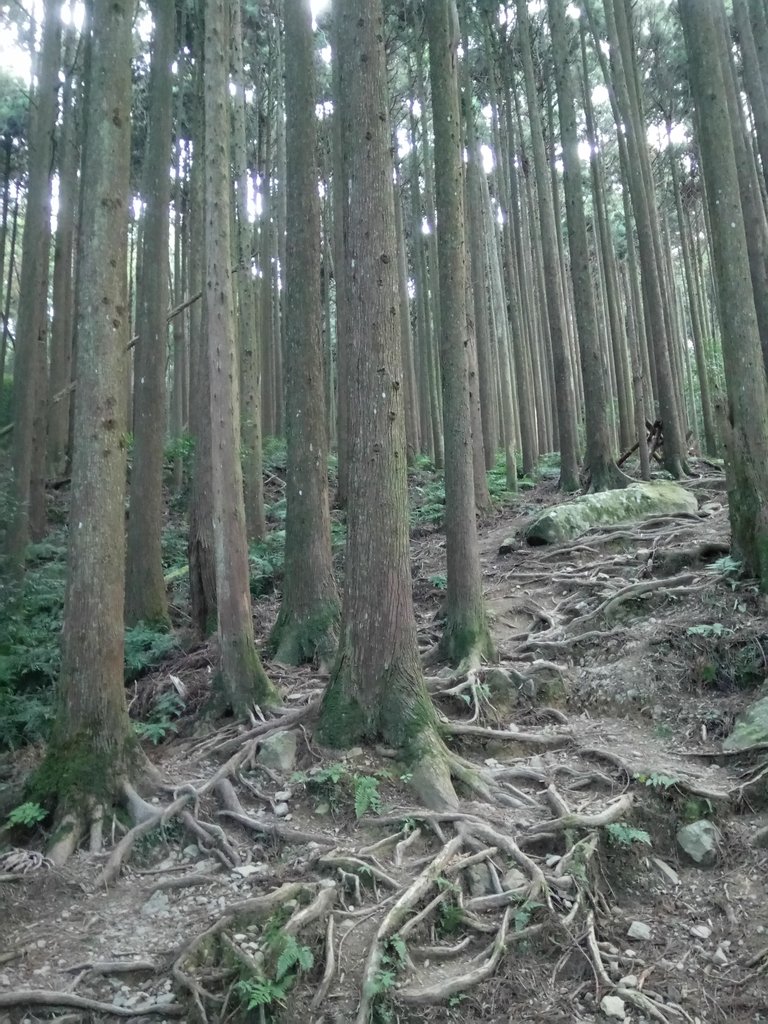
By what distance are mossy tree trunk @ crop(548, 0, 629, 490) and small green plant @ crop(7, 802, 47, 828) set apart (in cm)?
1030

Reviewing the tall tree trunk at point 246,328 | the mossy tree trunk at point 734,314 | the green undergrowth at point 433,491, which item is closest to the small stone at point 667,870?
the mossy tree trunk at point 734,314

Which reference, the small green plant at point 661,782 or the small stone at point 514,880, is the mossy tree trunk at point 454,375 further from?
the small stone at point 514,880

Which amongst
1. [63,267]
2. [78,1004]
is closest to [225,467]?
[78,1004]

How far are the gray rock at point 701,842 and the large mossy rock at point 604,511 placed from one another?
617 centimetres

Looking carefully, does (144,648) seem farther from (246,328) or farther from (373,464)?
(246,328)

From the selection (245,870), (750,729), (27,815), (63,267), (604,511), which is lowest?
(245,870)

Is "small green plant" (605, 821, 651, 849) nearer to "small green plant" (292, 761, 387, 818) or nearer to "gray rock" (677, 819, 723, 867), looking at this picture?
"gray rock" (677, 819, 723, 867)

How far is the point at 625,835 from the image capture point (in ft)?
16.0

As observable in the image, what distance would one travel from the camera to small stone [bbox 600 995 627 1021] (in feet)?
11.9

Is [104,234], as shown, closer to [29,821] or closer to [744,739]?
[29,821]

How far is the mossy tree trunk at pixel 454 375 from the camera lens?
7715 millimetres

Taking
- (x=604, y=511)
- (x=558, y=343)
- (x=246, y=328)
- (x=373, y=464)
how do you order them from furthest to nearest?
(x=558, y=343) → (x=246, y=328) → (x=604, y=511) → (x=373, y=464)

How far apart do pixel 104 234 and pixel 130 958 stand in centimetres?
492

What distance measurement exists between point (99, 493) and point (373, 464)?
6.91 ft
